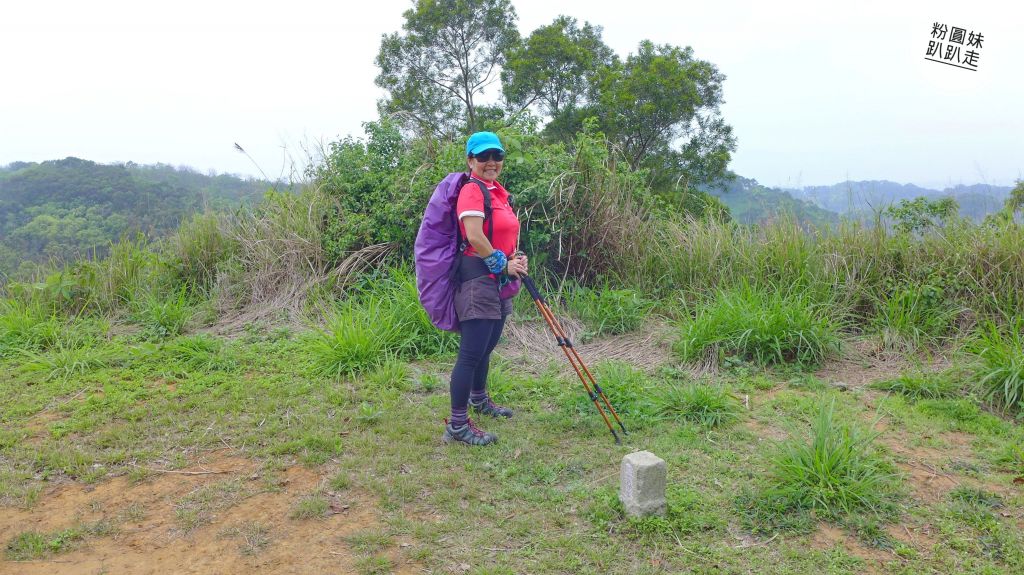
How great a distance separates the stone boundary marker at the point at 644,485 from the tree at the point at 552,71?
704 inches

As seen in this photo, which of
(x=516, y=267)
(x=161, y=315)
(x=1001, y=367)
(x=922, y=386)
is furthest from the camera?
(x=161, y=315)

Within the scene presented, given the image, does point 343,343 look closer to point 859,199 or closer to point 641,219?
point 641,219

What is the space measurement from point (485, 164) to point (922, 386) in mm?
3277

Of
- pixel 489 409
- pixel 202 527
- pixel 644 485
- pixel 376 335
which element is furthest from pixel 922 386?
pixel 202 527

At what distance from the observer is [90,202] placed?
1152 cm

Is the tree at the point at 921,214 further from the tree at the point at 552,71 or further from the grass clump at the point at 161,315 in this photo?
the tree at the point at 552,71

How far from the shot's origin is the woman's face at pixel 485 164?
3.44 metres

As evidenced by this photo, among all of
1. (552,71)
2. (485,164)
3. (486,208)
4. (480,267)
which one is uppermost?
(552,71)

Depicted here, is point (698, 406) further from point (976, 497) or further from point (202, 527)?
point (202, 527)

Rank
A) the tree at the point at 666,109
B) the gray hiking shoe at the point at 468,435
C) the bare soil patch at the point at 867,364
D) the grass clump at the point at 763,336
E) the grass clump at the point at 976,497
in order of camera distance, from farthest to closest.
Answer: the tree at the point at 666,109
the grass clump at the point at 763,336
the bare soil patch at the point at 867,364
the gray hiking shoe at the point at 468,435
the grass clump at the point at 976,497

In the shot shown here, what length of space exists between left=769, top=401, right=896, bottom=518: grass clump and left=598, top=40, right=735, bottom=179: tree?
15.7 meters

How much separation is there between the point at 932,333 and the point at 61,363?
6.87 meters

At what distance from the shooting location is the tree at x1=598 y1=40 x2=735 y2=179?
18.3 m

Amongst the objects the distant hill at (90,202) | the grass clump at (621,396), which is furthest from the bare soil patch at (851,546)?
the distant hill at (90,202)
